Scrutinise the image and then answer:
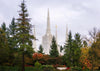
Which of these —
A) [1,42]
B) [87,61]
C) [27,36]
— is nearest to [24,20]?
[27,36]

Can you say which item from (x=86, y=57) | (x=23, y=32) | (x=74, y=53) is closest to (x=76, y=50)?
(x=74, y=53)

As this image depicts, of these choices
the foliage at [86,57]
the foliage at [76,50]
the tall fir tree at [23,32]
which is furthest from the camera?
the foliage at [76,50]

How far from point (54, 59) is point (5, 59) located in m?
14.5

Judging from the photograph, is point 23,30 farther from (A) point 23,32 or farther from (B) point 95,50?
(B) point 95,50

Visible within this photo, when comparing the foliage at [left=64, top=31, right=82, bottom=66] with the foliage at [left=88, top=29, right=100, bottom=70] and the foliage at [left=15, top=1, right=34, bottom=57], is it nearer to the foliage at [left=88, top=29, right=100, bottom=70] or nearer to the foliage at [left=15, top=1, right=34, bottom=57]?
the foliage at [left=88, top=29, right=100, bottom=70]

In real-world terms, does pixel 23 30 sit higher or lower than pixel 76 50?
higher

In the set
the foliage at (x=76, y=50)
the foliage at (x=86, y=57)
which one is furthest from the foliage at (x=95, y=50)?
the foliage at (x=76, y=50)

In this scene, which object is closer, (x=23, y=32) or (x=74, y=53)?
(x=23, y=32)

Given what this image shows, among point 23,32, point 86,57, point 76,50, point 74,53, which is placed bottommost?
point 86,57

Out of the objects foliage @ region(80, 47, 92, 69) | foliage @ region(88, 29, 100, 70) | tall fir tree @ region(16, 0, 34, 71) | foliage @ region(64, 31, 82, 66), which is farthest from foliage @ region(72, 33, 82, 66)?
tall fir tree @ region(16, 0, 34, 71)

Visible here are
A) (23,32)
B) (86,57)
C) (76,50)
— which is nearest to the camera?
(23,32)

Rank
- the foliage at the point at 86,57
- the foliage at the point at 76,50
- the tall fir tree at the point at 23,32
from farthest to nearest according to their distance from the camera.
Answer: the foliage at the point at 76,50 → the foliage at the point at 86,57 → the tall fir tree at the point at 23,32

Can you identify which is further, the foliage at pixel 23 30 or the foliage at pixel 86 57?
the foliage at pixel 86 57

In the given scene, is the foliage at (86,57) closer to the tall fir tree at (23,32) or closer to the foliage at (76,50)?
the foliage at (76,50)
